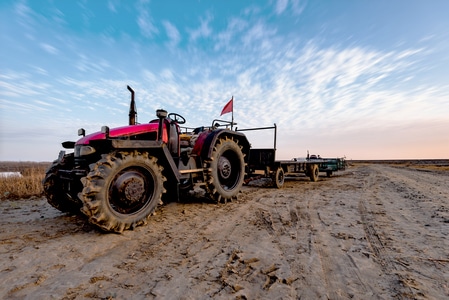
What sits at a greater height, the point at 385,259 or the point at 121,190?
the point at 121,190

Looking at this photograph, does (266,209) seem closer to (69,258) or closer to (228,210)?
(228,210)

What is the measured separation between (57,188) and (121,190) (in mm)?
1617

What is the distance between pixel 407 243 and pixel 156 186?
347 cm

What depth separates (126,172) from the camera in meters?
3.46

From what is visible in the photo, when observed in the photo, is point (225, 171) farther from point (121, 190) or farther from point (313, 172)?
point (313, 172)

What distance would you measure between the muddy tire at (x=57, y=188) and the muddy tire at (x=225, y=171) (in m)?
2.46

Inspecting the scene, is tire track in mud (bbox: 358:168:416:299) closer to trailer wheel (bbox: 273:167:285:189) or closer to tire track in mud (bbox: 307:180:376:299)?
tire track in mud (bbox: 307:180:376:299)

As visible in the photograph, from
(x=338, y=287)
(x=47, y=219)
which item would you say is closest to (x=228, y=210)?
(x=338, y=287)

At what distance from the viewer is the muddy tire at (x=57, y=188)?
3934 millimetres

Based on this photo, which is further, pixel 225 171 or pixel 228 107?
pixel 228 107

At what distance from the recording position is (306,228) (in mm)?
3396

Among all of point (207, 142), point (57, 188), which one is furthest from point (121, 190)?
point (207, 142)

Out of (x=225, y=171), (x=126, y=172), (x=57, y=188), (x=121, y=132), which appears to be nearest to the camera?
(x=126, y=172)

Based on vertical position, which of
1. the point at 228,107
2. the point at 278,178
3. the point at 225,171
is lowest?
the point at 278,178
